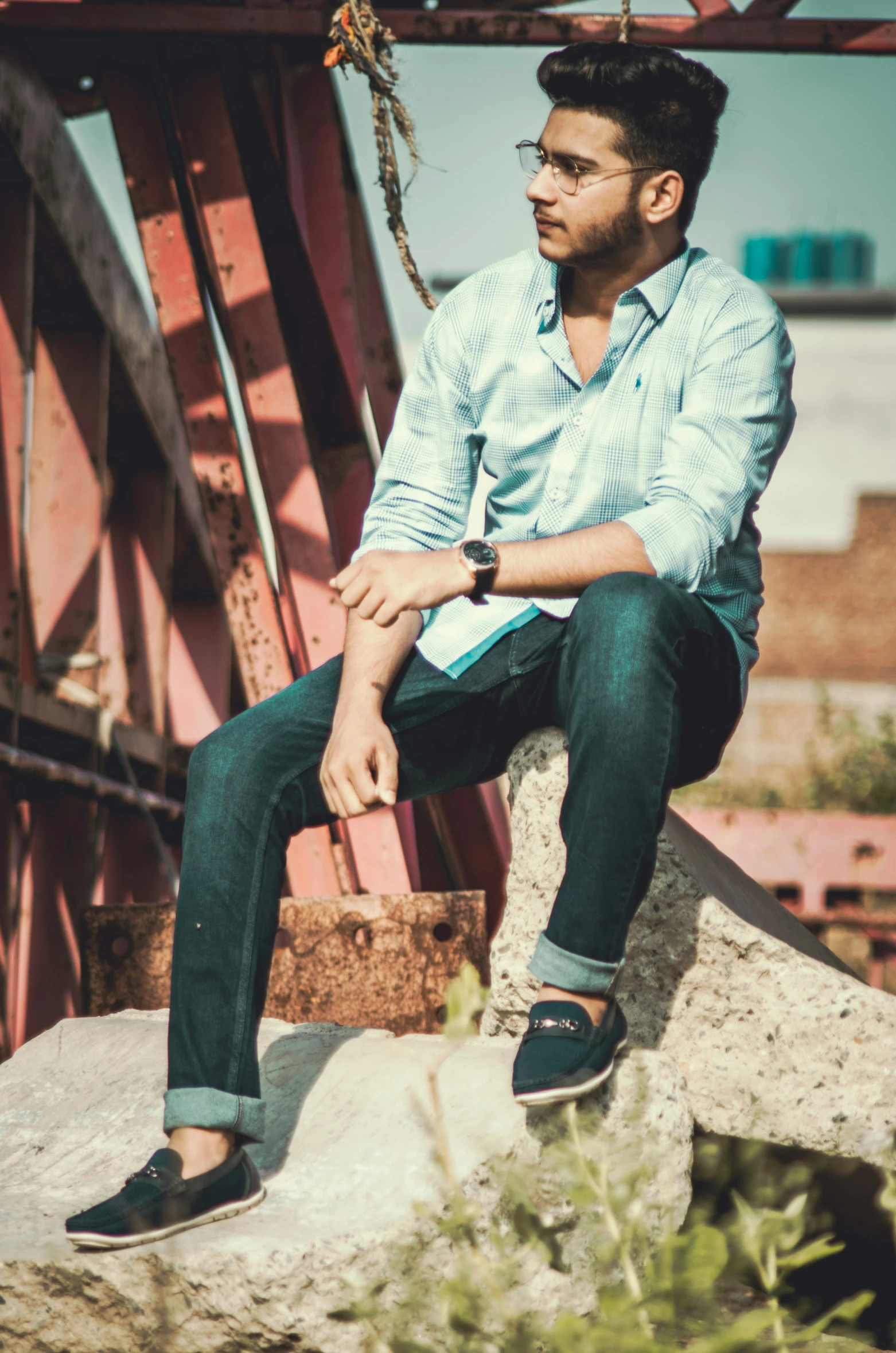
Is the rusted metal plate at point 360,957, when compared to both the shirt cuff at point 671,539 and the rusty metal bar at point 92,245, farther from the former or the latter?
the rusty metal bar at point 92,245

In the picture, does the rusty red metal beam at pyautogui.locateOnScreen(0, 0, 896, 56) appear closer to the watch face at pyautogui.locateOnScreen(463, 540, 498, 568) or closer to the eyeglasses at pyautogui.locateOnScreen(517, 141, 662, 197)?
the eyeglasses at pyautogui.locateOnScreen(517, 141, 662, 197)

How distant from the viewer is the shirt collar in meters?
2.20

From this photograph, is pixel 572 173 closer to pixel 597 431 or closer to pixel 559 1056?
pixel 597 431

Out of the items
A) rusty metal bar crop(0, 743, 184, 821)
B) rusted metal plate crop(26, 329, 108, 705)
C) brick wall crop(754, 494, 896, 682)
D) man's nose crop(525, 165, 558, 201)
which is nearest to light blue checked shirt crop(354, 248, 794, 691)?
man's nose crop(525, 165, 558, 201)

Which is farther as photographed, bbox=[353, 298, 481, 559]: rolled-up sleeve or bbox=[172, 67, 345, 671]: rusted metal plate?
bbox=[172, 67, 345, 671]: rusted metal plate

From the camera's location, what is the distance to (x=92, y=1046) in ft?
7.72

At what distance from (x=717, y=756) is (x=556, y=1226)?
3.53 ft

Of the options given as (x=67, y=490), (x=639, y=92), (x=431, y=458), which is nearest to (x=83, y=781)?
(x=67, y=490)

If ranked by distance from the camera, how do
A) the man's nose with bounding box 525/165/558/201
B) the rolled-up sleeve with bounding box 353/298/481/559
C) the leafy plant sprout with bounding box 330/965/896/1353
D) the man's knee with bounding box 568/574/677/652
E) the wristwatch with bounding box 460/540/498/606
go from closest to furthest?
the leafy plant sprout with bounding box 330/965/896/1353 < the man's knee with bounding box 568/574/677/652 < the wristwatch with bounding box 460/540/498/606 < the man's nose with bounding box 525/165/558/201 < the rolled-up sleeve with bounding box 353/298/481/559

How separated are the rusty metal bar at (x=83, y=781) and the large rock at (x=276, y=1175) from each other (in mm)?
1495

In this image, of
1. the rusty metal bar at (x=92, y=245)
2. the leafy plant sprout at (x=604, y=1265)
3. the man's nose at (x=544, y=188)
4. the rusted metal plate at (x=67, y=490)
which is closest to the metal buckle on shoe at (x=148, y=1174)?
the leafy plant sprout at (x=604, y=1265)

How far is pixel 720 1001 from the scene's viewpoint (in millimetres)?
2178

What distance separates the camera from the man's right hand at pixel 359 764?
1940mm

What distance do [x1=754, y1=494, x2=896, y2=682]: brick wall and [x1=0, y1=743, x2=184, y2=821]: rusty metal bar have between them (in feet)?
58.8
